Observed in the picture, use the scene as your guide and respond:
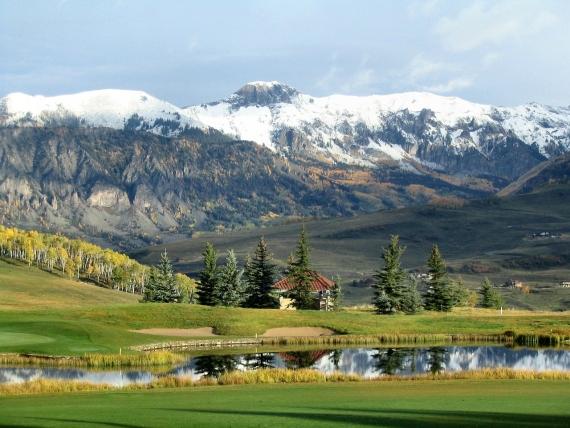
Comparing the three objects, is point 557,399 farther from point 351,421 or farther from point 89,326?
point 89,326

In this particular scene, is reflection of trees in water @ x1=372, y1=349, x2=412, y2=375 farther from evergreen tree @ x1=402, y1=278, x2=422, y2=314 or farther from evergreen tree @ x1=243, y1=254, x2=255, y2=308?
evergreen tree @ x1=243, y1=254, x2=255, y2=308

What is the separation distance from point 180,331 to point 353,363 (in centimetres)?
2696

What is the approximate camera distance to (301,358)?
68562mm

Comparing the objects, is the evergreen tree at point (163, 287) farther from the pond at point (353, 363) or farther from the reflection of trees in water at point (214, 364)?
the reflection of trees in water at point (214, 364)

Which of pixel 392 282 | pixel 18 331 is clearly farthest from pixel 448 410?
pixel 392 282

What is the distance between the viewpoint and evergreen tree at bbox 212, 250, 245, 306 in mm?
110250

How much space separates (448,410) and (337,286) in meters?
93.9

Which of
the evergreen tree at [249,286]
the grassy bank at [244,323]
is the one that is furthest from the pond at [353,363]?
the evergreen tree at [249,286]

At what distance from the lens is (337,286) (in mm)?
124812

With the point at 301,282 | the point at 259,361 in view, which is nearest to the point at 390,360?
the point at 259,361

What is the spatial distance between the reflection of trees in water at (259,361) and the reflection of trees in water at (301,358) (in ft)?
3.72

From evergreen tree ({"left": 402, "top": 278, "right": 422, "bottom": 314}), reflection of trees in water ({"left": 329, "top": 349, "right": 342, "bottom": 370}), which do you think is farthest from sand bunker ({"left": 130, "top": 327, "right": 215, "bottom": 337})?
evergreen tree ({"left": 402, "top": 278, "right": 422, "bottom": 314})

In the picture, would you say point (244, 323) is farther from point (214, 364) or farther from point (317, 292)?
point (317, 292)

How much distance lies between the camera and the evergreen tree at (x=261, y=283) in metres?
110
